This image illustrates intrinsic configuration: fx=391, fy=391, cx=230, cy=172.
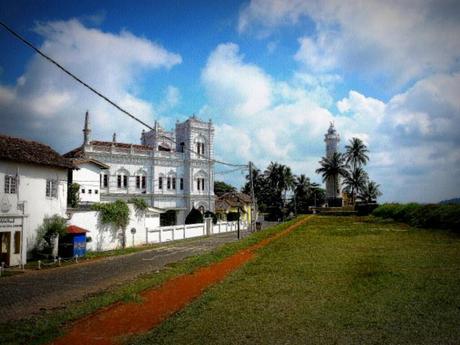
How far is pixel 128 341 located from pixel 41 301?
6134 mm

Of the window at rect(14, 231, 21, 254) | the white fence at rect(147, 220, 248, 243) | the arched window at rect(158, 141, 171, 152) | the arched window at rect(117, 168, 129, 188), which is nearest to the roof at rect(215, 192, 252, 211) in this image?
the white fence at rect(147, 220, 248, 243)

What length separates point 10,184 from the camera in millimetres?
21094

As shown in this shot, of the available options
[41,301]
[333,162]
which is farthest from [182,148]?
[41,301]

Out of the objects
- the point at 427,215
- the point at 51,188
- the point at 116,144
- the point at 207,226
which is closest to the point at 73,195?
the point at 51,188

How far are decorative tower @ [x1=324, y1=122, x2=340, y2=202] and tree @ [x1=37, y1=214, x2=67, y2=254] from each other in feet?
156

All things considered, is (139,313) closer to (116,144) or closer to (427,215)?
(427,215)

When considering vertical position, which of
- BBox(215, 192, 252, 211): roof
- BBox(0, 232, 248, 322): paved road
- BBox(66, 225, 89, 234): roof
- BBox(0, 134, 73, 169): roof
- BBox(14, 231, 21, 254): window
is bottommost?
BBox(0, 232, 248, 322): paved road

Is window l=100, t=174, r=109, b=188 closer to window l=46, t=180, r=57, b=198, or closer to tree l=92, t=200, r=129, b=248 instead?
tree l=92, t=200, r=129, b=248

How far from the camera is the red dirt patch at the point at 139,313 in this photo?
Answer: 8031mm

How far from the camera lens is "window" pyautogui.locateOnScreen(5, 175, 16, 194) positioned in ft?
68.6

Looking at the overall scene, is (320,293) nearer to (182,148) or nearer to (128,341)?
(128,341)

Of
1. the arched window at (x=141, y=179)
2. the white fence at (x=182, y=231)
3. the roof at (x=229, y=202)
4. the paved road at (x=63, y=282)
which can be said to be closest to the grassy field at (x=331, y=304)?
the paved road at (x=63, y=282)

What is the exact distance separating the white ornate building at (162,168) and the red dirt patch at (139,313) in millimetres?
33434

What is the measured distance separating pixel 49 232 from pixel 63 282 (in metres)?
8.32
